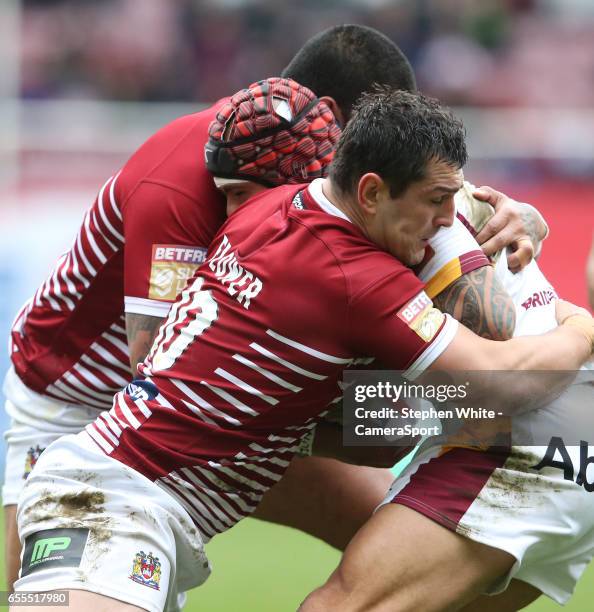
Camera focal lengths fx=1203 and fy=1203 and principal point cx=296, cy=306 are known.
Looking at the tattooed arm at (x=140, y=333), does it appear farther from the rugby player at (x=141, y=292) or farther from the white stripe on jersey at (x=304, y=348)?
the white stripe on jersey at (x=304, y=348)

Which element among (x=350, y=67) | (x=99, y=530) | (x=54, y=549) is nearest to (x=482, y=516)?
(x=99, y=530)

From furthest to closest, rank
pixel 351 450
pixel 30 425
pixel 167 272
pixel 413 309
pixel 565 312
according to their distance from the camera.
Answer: pixel 30 425 → pixel 351 450 → pixel 167 272 → pixel 565 312 → pixel 413 309

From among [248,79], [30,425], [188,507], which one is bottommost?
[248,79]

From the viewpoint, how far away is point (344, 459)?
427 centimetres

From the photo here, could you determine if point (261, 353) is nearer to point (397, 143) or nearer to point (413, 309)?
point (413, 309)

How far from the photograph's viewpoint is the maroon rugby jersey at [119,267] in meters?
3.94

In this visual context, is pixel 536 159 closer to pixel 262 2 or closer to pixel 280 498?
pixel 262 2

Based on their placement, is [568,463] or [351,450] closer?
[568,463]

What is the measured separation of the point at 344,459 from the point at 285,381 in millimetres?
908

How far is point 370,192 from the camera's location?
339cm

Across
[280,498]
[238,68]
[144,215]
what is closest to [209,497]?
[144,215]

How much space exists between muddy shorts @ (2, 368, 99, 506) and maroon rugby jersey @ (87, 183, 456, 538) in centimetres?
113

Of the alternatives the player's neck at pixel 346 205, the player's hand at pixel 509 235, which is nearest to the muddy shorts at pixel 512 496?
the player's hand at pixel 509 235

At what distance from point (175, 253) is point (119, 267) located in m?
0.51
